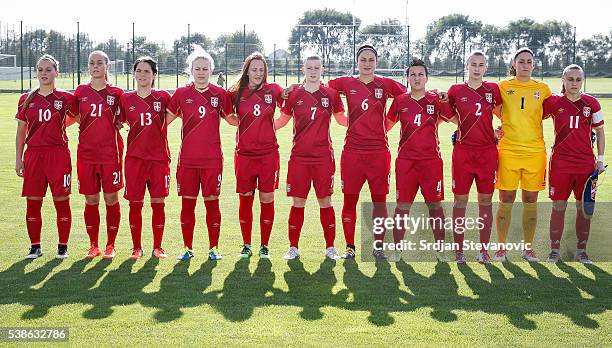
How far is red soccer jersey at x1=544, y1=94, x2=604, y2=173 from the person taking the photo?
7105mm

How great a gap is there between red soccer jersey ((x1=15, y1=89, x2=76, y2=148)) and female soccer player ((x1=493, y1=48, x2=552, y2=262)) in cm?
413

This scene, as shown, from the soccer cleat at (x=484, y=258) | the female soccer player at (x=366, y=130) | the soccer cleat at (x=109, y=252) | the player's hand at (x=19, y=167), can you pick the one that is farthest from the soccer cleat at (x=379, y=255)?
the player's hand at (x=19, y=167)

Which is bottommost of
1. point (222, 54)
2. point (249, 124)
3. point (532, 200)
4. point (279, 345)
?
point (279, 345)

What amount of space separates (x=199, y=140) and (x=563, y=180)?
344cm

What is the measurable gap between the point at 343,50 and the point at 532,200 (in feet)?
125

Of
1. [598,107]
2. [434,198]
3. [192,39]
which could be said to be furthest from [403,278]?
[192,39]

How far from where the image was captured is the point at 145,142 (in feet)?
23.3

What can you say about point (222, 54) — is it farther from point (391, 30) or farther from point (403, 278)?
point (403, 278)

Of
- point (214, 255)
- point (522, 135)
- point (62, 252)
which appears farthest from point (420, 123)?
point (62, 252)

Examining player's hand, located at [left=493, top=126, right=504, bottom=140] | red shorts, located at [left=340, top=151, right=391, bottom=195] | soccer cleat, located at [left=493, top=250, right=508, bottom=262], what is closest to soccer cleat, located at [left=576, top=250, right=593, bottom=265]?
soccer cleat, located at [left=493, top=250, right=508, bottom=262]

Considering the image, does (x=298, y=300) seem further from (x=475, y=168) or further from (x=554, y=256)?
(x=554, y=256)

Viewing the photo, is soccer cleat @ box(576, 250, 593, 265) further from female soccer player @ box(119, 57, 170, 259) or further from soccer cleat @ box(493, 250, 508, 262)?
female soccer player @ box(119, 57, 170, 259)

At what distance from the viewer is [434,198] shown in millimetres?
7152

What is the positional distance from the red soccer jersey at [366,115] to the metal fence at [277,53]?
106ft
